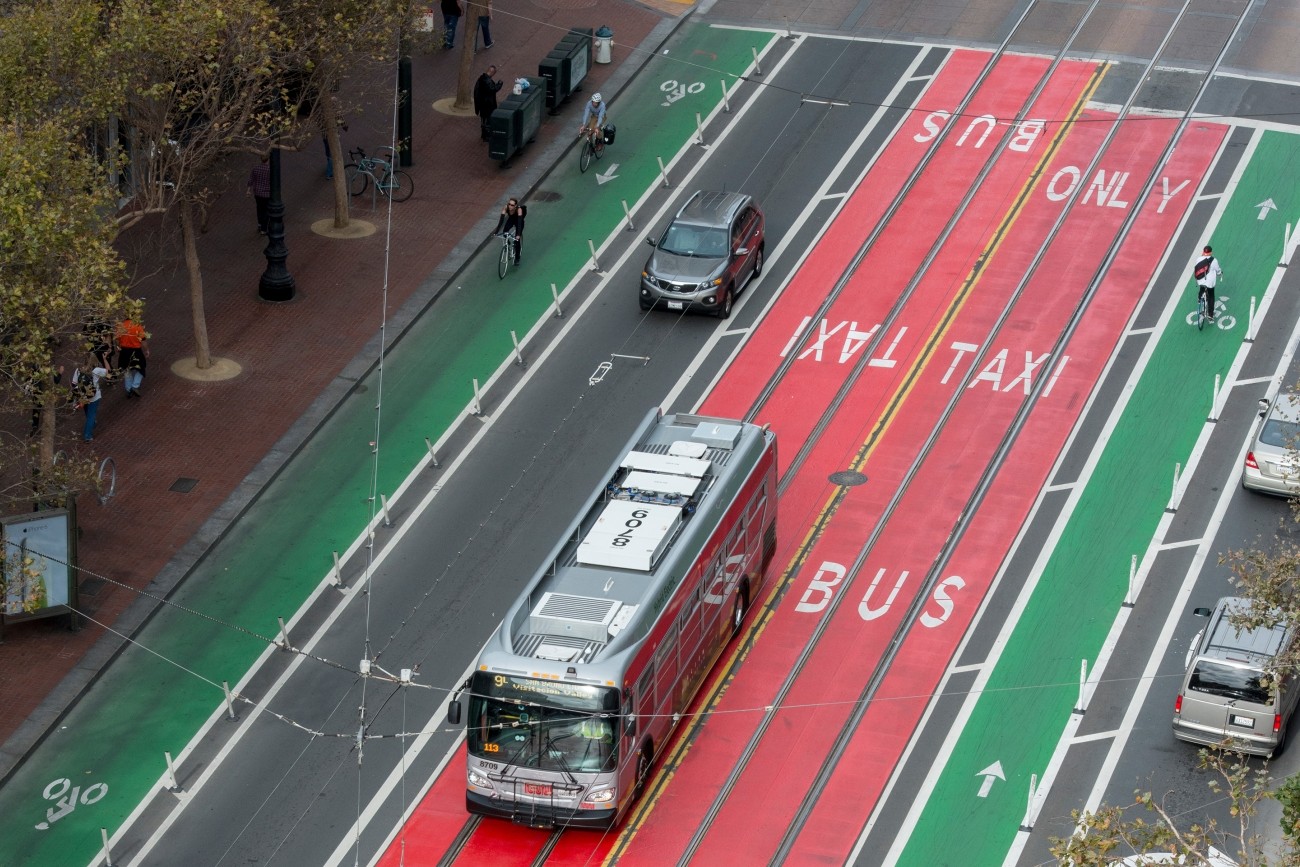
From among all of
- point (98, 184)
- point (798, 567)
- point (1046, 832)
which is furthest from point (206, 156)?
point (1046, 832)

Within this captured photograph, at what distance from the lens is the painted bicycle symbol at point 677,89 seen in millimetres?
55031

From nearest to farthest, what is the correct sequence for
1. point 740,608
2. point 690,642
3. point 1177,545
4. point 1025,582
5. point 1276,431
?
1. point 690,642
2. point 740,608
3. point 1025,582
4. point 1177,545
5. point 1276,431

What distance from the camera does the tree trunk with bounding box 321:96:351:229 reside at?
157ft

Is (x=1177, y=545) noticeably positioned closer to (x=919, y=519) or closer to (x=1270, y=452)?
(x=1270, y=452)

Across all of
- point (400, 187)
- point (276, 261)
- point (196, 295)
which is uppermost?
point (196, 295)

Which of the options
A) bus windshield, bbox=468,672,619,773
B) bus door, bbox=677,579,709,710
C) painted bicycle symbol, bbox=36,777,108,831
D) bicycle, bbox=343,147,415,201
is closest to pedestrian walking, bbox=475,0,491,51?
bicycle, bbox=343,147,415,201

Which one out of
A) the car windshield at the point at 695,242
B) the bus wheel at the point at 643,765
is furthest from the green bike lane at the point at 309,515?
the bus wheel at the point at 643,765

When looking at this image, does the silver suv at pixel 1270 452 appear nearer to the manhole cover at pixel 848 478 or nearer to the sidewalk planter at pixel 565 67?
the manhole cover at pixel 848 478

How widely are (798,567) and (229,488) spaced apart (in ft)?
36.4

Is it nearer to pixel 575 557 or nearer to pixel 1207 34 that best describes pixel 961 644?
pixel 575 557

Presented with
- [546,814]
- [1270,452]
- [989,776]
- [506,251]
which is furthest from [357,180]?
[989,776]

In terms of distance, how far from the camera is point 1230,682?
3350 cm

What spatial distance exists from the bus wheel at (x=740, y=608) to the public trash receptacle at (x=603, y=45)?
75.4 feet

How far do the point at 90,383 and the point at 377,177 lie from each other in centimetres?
1232
